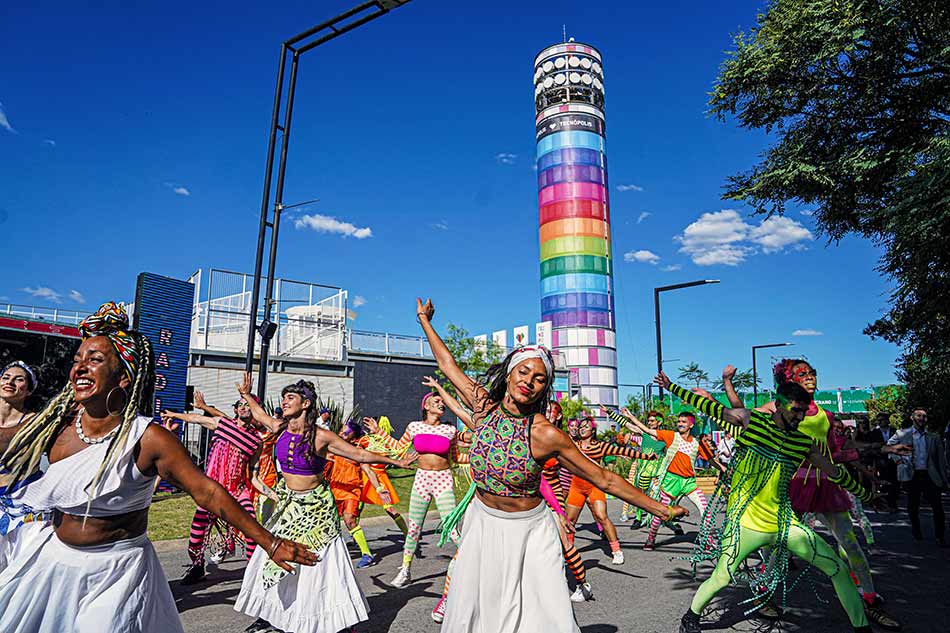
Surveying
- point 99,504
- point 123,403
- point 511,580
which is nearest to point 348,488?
point 511,580

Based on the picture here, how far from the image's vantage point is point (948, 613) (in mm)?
6055

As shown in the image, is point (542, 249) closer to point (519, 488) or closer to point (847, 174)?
point (847, 174)

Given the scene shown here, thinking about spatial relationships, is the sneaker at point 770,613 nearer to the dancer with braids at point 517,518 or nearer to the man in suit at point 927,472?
the dancer with braids at point 517,518

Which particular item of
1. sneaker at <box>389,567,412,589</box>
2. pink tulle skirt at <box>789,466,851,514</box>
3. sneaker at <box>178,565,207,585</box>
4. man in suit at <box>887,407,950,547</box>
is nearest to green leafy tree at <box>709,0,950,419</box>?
man in suit at <box>887,407,950,547</box>

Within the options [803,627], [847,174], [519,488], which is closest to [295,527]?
[519,488]

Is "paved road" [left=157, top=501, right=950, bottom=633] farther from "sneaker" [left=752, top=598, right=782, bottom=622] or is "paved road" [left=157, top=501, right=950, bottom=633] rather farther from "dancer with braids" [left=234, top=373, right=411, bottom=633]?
"dancer with braids" [left=234, top=373, right=411, bottom=633]

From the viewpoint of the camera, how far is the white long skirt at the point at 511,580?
3557mm

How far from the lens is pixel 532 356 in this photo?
4.02 m

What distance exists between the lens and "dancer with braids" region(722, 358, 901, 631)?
5.48m

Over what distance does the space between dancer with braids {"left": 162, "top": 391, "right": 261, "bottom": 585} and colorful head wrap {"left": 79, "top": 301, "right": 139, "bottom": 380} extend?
→ 367cm

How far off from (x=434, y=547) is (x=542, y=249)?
54.1 m

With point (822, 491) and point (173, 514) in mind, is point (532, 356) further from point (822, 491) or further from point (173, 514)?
point (173, 514)

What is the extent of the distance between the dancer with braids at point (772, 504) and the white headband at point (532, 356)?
170 cm

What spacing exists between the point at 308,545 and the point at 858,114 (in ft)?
33.7
